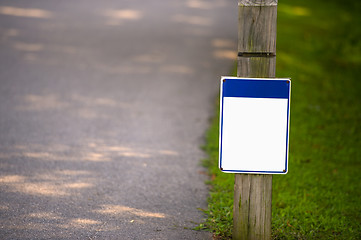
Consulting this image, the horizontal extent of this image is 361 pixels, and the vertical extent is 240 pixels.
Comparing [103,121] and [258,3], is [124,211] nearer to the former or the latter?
[258,3]

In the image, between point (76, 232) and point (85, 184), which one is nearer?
point (76, 232)

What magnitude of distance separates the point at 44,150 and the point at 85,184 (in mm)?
1122

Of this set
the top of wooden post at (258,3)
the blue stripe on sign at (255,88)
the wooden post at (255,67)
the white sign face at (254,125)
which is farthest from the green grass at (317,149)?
the top of wooden post at (258,3)

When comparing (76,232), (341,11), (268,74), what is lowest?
(76,232)

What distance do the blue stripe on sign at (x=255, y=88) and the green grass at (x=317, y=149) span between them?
52.9 inches

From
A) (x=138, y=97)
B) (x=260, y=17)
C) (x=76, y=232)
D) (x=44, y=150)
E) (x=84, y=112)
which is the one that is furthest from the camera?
(x=138, y=97)

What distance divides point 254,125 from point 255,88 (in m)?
0.29

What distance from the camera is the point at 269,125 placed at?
10.8ft

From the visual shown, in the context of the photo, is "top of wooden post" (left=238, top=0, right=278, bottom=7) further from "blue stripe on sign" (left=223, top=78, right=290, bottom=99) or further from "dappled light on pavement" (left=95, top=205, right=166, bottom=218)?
"dappled light on pavement" (left=95, top=205, right=166, bottom=218)

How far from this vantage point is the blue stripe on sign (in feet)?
10.7

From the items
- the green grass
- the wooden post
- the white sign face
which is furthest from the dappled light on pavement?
the white sign face

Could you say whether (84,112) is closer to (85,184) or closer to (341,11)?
(85,184)

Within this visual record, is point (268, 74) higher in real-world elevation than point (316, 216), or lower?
higher

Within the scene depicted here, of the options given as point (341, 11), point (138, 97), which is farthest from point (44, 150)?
point (341, 11)
